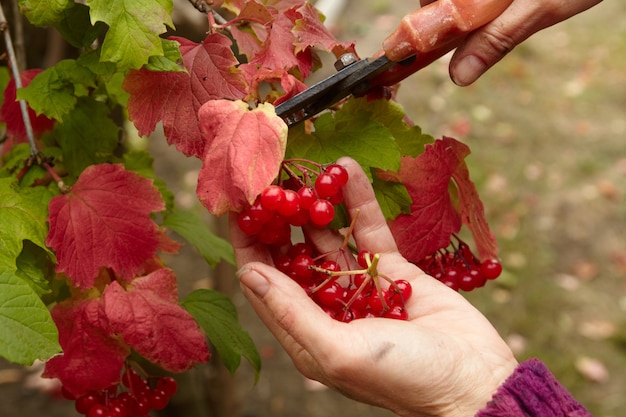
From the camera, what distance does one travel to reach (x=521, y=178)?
4191 mm

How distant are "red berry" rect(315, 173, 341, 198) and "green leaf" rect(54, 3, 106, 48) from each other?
47 centimetres

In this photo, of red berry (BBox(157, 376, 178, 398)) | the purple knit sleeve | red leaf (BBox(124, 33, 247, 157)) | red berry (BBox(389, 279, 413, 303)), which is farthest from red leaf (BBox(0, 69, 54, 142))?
the purple knit sleeve

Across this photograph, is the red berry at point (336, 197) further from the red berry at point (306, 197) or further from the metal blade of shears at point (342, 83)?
the metal blade of shears at point (342, 83)

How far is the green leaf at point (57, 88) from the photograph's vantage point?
3.76 feet

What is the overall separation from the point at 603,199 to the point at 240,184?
3738 millimetres

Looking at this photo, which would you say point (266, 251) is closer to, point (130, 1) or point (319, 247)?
point (319, 247)

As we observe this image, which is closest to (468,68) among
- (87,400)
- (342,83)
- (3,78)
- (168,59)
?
(342,83)

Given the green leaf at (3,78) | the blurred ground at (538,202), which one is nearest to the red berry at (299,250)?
the green leaf at (3,78)

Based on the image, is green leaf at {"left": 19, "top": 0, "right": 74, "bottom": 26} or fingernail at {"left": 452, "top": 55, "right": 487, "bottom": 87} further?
fingernail at {"left": 452, "top": 55, "right": 487, "bottom": 87}

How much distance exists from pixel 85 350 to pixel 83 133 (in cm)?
46

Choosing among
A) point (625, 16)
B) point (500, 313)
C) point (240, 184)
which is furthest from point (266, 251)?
point (625, 16)

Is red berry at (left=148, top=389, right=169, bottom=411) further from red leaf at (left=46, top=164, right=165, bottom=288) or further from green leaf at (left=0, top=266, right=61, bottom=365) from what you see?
green leaf at (left=0, top=266, right=61, bottom=365)

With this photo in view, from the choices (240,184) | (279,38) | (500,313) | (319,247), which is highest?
(279,38)

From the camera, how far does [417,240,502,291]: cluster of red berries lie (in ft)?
4.41
